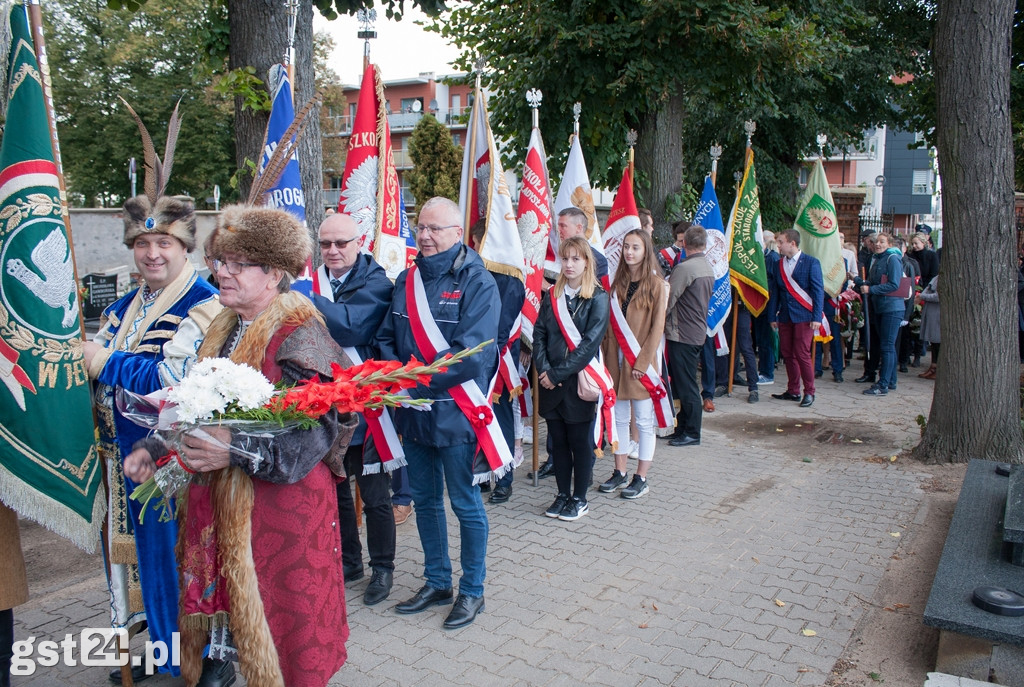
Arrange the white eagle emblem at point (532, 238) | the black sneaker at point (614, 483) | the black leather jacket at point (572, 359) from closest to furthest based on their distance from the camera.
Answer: the black leather jacket at point (572, 359) < the black sneaker at point (614, 483) < the white eagle emblem at point (532, 238)

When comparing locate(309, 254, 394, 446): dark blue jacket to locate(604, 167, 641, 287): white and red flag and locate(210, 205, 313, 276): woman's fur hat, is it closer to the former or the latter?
locate(210, 205, 313, 276): woman's fur hat

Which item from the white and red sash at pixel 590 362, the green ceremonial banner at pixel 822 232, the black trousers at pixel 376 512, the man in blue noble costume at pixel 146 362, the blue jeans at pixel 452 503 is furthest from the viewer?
the green ceremonial banner at pixel 822 232

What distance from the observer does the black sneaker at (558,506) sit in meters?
5.96

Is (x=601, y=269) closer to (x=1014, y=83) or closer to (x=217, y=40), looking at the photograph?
(x=217, y=40)

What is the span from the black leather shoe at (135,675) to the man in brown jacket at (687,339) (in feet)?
17.7

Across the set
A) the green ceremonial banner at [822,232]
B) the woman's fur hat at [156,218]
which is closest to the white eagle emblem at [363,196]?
the woman's fur hat at [156,218]

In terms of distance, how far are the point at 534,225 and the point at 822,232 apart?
645 centimetres

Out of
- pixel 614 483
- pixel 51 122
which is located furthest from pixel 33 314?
pixel 614 483

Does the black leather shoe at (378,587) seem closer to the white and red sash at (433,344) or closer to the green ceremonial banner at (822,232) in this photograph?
the white and red sash at (433,344)

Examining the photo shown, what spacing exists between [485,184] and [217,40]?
89.7 inches

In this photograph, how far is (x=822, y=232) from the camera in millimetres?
11656

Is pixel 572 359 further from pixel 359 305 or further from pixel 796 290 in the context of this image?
pixel 796 290

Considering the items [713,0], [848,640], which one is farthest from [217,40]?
[713,0]

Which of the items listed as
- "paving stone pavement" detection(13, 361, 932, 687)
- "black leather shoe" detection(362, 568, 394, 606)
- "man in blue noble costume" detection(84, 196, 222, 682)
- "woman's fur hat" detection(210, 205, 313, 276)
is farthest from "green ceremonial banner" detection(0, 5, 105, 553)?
"black leather shoe" detection(362, 568, 394, 606)
